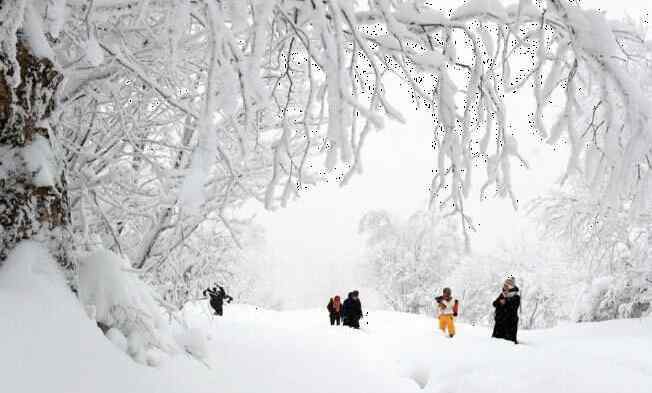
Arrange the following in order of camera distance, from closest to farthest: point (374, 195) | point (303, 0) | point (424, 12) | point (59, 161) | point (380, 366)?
point (303, 0) → point (424, 12) → point (59, 161) → point (380, 366) → point (374, 195)

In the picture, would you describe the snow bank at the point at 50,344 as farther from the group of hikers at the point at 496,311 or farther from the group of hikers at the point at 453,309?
the group of hikers at the point at 496,311

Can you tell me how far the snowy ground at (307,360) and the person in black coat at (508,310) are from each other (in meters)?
0.53

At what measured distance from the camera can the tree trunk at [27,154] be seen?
9.88 ft

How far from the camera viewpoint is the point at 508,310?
1151cm

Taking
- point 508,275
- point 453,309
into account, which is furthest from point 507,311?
point 508,275

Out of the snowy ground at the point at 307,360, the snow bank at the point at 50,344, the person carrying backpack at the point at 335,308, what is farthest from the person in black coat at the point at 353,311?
the snow bank at the point at 50,344

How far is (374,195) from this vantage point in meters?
198

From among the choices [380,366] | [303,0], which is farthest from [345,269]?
[303,0]

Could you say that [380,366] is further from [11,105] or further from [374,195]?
[374,195]

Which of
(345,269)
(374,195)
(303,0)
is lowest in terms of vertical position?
(345,269)

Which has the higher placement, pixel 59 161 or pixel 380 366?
pixel 59 161

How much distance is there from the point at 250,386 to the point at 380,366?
4.55m

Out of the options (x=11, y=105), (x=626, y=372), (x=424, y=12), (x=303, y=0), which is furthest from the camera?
(x=626, y=372)

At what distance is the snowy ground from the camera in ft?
8.84
